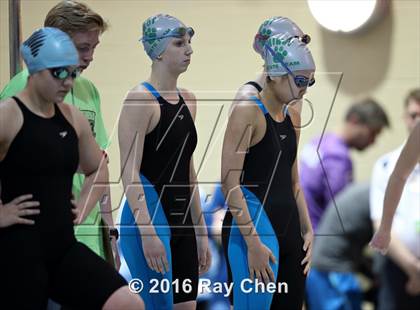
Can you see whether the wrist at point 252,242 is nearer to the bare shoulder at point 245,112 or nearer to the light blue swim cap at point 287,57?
the bare shoulder at point 245,112

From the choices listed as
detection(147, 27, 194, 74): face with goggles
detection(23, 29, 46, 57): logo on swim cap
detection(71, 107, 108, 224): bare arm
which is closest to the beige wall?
detection(147, 27, 194, 74): face with goggles

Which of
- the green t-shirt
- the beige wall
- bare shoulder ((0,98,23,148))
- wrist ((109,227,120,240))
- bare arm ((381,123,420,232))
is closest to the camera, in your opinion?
bare shoulder ((0,98,23,148))

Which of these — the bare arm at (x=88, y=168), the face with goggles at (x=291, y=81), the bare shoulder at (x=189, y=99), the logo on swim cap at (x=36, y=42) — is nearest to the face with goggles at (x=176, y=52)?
the bare shoulder at (x=189, y=99)

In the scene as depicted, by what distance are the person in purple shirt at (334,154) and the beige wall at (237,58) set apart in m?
0.14

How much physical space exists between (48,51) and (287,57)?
1.00 meters

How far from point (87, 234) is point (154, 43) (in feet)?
2.44

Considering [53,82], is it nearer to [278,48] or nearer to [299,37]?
[278,48]

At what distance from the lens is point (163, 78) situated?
4.29 meters

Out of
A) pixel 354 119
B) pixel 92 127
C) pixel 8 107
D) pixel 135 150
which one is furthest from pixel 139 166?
pixel 354 119

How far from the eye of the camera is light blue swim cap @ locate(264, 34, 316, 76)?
4.19m

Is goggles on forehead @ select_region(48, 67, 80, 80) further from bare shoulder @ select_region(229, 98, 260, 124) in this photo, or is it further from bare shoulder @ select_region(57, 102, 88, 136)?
bare shoulder @ select_region(229, 98, 260, 124)

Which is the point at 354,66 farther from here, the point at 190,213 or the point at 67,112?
the point at 67,112

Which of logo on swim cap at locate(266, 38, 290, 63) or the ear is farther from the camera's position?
the ear

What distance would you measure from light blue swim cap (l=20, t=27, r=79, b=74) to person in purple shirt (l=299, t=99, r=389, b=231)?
4.58ft
